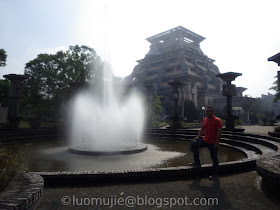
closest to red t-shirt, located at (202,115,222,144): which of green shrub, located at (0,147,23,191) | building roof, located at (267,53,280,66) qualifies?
green shrub, located at (0,147,23,191)

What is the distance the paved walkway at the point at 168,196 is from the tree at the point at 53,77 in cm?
2640

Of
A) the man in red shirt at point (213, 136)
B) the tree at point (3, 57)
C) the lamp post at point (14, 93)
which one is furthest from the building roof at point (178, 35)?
the man in red shirt at point (213, 136)

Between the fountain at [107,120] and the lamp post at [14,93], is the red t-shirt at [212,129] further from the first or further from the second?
the lamp post at [14,93]

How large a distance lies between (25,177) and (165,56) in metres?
67.4

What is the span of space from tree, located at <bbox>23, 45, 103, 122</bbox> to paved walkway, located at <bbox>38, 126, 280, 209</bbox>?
26.4 m

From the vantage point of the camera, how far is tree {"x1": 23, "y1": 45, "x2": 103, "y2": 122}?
1176 inches

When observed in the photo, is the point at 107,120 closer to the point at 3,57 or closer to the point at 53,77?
the point at 53,77

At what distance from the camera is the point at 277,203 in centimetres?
384

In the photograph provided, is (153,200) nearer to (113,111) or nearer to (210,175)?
(210,175)

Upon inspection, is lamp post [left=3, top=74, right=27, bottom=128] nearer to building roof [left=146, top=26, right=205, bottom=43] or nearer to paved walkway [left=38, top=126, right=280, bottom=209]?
paved walkway [left=38, top=126, right=280, bottom=209]

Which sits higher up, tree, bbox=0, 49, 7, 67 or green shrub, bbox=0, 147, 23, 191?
tree, bbox=0, 49, 7, 67

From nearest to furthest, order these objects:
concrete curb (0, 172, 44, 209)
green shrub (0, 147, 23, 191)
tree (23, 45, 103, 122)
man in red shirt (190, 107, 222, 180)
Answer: concrete curb (0, 172, 44, 209) → green shrub (0, 147, 23, 191) → man in red shirt (190, 107, 222, 180) → tree (23, 45, 103, 122)

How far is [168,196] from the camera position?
4207 millimetres

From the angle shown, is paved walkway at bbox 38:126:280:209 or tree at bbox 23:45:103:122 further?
tree at bbox 23:45:103:122
